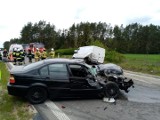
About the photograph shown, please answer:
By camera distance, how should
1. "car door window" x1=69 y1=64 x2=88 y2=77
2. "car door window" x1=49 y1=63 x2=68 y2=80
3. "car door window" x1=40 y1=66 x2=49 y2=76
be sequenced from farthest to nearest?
"car door window" x1=69 y1=64 x2=88 y2=77, "car door window" x1=49 y1=63 x2=68 y2=80, "car door window" x1=40 y1=66 x2=49 y2=76

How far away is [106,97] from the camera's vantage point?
11.5m

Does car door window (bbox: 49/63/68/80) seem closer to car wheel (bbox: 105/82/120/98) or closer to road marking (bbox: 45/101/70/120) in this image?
road marking (bbox: 45/101/70/120)

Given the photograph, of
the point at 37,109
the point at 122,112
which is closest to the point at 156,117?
the point at 122,112

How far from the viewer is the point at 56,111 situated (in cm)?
925

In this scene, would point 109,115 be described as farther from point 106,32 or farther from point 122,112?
point 106,32

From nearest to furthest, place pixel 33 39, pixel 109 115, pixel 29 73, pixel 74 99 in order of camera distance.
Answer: pixel 109 115 → pixel 29 73 → pixel 74 99 → pixel 33 39

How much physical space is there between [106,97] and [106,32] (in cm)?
9454

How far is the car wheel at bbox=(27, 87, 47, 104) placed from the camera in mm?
10281

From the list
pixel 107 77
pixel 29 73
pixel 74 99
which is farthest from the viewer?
pixel 107 77

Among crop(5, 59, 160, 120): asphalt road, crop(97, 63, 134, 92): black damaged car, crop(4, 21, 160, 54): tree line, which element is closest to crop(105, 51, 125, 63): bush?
crop(97, 63, 134, 92): black damaged car

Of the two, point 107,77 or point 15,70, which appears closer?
point 15,70

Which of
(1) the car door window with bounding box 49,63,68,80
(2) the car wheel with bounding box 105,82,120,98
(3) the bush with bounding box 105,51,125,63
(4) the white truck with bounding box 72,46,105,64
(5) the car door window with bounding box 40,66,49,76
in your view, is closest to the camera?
(5) the car door window with bounding box 40,66,49,76

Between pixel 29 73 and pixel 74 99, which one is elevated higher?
pixel 29 73

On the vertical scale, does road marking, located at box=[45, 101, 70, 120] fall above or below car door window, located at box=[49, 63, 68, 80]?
below
